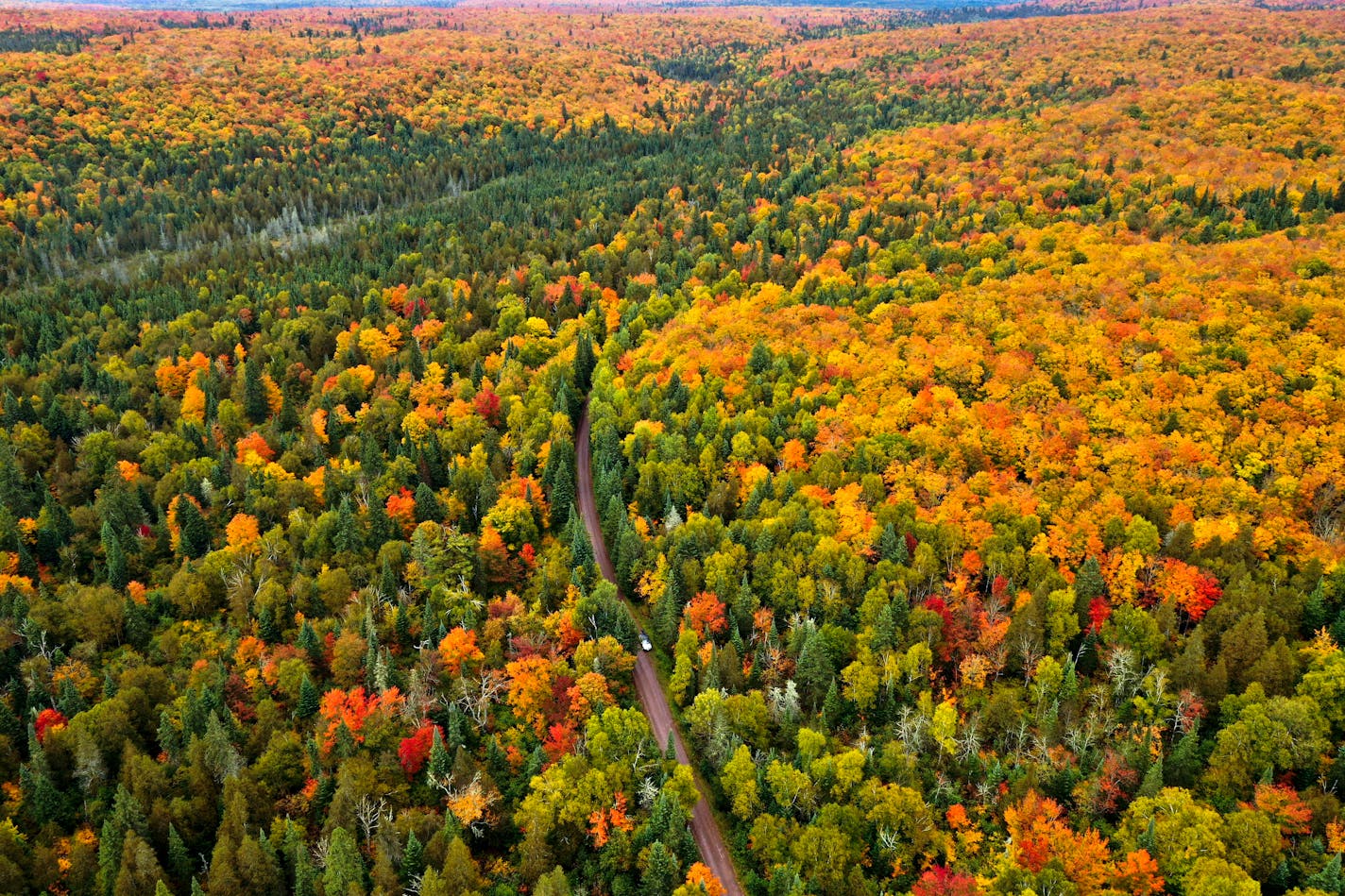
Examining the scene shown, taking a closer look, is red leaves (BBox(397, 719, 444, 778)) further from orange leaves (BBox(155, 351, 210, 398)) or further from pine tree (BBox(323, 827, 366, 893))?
orange leaves (BBox(155, 351, 210, 398))

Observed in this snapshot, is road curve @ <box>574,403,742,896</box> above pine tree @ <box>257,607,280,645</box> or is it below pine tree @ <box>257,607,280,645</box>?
below

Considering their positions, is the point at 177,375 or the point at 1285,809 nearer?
the point at 1285,809

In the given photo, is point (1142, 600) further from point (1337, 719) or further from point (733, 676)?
point (733, 676)

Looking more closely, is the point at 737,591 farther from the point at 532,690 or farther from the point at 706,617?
the point at 532,690

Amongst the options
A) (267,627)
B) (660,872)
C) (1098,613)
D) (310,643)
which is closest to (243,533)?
(267,627)

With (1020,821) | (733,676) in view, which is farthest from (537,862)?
(1020,821)

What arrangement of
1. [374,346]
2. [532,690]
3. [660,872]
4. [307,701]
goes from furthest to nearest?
1. [374,346]
2. [532,690]
3. [307,701]
4. [660,872]

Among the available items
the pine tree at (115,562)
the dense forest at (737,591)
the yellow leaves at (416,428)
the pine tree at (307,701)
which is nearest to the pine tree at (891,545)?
the dense forest at (737,591)

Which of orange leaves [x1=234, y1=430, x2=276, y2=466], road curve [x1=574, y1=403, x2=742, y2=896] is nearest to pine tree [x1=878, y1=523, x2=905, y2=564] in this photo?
road curve [x1=574, y1=403, x2=742, y2=896]
